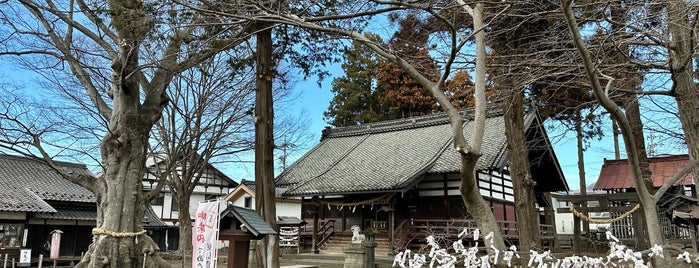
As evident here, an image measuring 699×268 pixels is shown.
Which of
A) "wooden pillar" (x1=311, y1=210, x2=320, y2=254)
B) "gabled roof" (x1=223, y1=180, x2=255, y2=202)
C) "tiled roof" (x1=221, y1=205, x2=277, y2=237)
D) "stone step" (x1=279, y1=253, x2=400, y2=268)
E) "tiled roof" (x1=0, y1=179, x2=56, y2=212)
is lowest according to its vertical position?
"stone step" (x1=279, y1=253, x2=400, y2=268)

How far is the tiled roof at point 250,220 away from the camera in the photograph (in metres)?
5.43

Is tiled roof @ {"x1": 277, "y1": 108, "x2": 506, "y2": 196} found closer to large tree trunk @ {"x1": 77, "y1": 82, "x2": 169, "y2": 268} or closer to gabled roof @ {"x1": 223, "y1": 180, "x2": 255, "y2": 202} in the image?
gabled roof @ {"x1": 223, "y1": 180, "x2": 255, "y2": 202}

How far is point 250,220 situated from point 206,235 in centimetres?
96

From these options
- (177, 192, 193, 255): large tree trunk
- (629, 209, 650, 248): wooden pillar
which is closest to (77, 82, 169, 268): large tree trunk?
(177, 192, 193, 255): large tree trunk

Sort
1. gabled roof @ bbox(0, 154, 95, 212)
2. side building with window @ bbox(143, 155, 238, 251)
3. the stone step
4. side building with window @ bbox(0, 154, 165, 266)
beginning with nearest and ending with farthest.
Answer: the stone step
side building with window @ bbox(0, 154, 165, 266)
gabled roof @ bbox(0, 154, 95, 212)
side building with window @ bbox(143, 155, 238, 251)

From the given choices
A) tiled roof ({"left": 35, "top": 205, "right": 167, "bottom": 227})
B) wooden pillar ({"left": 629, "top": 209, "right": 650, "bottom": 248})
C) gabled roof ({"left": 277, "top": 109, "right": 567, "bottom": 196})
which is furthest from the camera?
tiled roof ({"left": 35, "top": 205, "right": 167, "bottom": 227})

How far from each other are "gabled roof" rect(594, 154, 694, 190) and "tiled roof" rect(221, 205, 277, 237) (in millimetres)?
18363

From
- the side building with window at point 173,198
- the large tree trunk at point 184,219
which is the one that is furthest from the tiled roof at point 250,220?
the side building with window at point 173,198

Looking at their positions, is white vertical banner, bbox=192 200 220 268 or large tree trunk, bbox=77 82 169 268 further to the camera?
large tree trunk, bbox=77 82 169 268

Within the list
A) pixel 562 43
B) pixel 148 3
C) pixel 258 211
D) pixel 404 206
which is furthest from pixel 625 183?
pixel 148 3

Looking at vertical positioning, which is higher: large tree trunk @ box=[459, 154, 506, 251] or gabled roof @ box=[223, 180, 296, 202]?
gabled roof @ box=[223, 180, 296, 202]

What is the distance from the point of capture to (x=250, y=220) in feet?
18.2

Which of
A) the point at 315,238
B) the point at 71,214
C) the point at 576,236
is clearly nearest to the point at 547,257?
the point at 576,236

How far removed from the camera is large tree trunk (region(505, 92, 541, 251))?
8664 mm
